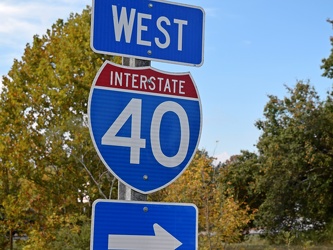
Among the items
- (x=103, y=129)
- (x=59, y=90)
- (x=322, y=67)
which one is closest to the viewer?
Result: (x=103, y=129)

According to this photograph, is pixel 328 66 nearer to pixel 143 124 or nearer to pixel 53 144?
pixel 53 144

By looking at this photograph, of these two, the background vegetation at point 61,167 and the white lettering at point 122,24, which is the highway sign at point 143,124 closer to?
the white lettering at point 122,24

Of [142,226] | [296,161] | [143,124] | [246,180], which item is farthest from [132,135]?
[246,180]

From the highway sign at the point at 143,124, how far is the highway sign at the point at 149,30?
15 centimetres

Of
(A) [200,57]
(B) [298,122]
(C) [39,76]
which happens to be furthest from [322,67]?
(A) [200,57]

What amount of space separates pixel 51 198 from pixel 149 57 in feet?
48.7

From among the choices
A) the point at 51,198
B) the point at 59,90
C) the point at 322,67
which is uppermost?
the point at 322,67

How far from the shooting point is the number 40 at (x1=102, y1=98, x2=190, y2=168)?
285cm

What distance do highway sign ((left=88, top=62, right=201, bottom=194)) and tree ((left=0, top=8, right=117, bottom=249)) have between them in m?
13.2

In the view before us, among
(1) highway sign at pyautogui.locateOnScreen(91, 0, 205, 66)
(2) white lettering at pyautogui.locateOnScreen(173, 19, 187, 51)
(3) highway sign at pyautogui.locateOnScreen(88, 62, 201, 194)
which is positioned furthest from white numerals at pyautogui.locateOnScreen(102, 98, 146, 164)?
(2) white lettering at pyautogui.locateOnScreen(173, 19, 187, 51)

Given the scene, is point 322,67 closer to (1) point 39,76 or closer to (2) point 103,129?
(1) point 39,76

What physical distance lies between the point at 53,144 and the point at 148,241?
47.0ft

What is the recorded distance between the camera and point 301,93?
2416cm

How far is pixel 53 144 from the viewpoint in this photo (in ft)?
55.1
